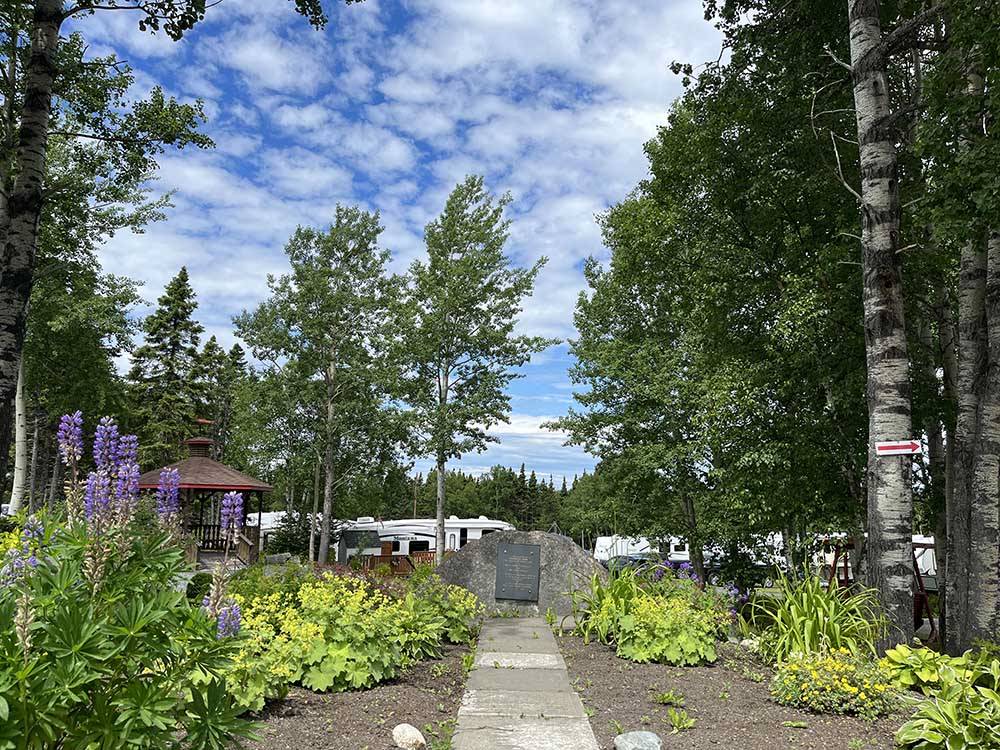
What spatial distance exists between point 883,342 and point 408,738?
19.1ft

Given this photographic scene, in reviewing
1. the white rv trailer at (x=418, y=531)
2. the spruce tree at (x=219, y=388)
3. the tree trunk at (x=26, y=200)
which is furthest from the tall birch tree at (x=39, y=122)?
the spruce tree at (x=219, y=388)

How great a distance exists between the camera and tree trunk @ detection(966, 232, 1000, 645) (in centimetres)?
720

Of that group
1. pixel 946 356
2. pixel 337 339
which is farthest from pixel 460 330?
pixel 946 356

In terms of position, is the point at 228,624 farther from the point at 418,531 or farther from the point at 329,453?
the point at 418,531

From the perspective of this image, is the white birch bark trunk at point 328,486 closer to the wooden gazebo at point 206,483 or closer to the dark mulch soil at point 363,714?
the wooden gazebo at point 206,483

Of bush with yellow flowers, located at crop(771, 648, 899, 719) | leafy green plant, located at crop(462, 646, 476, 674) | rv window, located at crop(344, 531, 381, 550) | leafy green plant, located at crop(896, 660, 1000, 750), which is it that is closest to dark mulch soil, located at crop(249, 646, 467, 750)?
leafy green plant, located at crop(462, 646, 476, 674)

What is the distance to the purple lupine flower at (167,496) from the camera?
11.1 feet

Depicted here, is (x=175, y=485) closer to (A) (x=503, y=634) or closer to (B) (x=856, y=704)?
(B) (x=856, y=704)

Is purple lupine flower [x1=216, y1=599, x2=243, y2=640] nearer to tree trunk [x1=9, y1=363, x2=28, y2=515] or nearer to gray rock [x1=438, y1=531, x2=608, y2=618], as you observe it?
gray rock [x1=438, y1=531, x2=608, y2=618]

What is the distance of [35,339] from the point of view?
2211 centimetres

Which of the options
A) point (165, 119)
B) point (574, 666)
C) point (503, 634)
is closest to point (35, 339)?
point (165, 119)

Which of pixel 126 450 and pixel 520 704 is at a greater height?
pixel 126 450

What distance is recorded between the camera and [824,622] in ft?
21.1

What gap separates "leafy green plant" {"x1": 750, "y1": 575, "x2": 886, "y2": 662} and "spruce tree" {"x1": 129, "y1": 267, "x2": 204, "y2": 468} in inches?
1483
